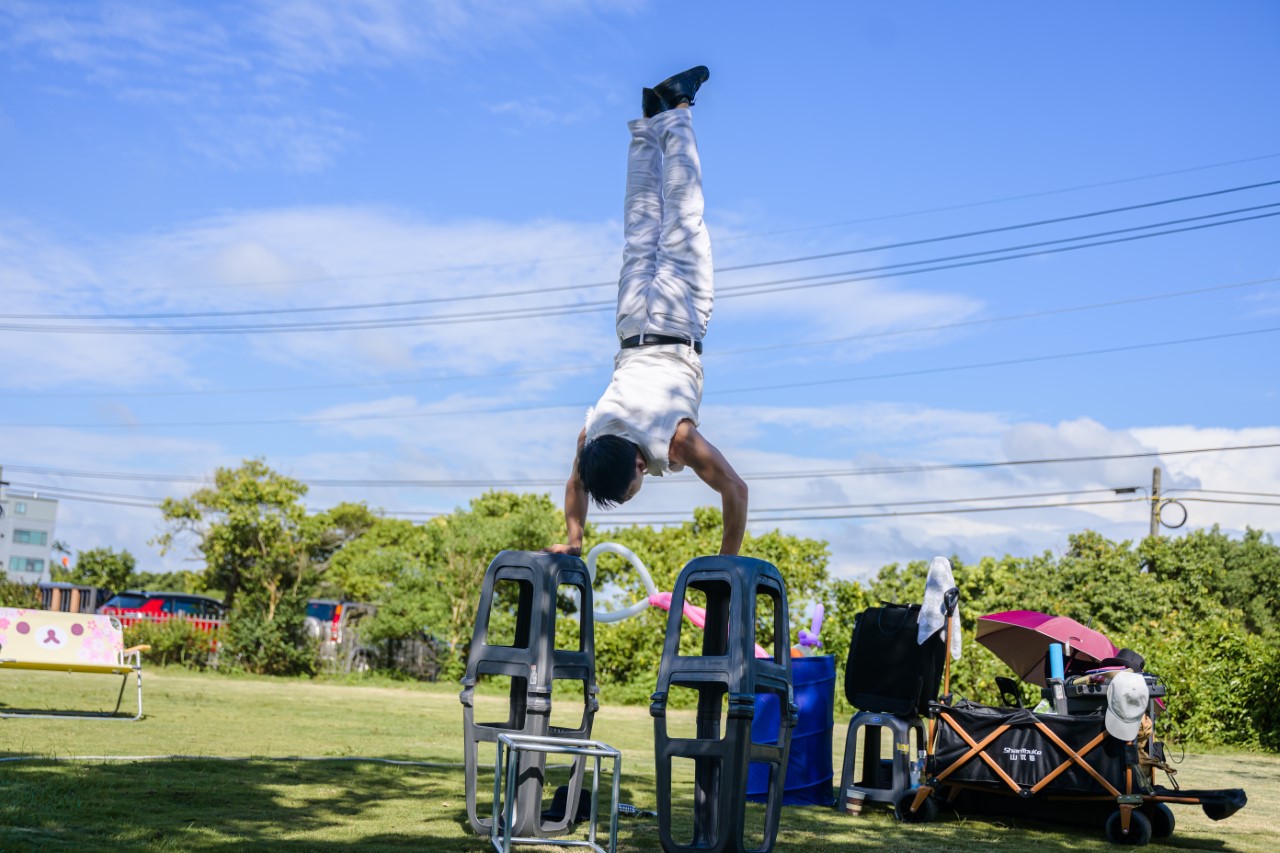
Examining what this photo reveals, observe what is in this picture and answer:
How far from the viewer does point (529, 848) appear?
383cm

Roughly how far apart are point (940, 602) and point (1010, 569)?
9950 mm

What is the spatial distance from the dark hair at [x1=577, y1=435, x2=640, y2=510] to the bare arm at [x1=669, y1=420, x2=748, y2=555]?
17 centimetres

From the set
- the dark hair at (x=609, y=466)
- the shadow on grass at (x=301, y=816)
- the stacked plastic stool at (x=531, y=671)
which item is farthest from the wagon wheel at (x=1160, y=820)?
the dark hair at (x=609, y=466)

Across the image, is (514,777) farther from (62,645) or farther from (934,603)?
(62,645)

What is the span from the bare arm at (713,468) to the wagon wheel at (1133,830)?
251 centimetres

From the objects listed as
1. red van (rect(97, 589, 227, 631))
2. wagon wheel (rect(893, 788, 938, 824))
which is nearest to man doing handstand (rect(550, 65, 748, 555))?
wagon wheel (rect(893, 788, 938, 824))

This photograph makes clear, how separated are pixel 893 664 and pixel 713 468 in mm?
2560

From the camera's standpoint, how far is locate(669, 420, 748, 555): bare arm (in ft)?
13.0

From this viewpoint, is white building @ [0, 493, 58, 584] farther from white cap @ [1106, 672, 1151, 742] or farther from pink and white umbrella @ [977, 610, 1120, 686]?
white cap @ [1106, 672, 1151, 742]

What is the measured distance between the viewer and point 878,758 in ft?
20.0

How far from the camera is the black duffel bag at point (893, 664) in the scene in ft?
19.4

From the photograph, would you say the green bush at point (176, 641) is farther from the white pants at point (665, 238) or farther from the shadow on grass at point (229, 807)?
the white pants at point (665, 238)

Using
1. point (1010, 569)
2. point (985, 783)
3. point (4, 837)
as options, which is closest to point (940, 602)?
point (985, 783)

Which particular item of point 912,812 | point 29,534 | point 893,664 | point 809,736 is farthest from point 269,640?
point 29,534
